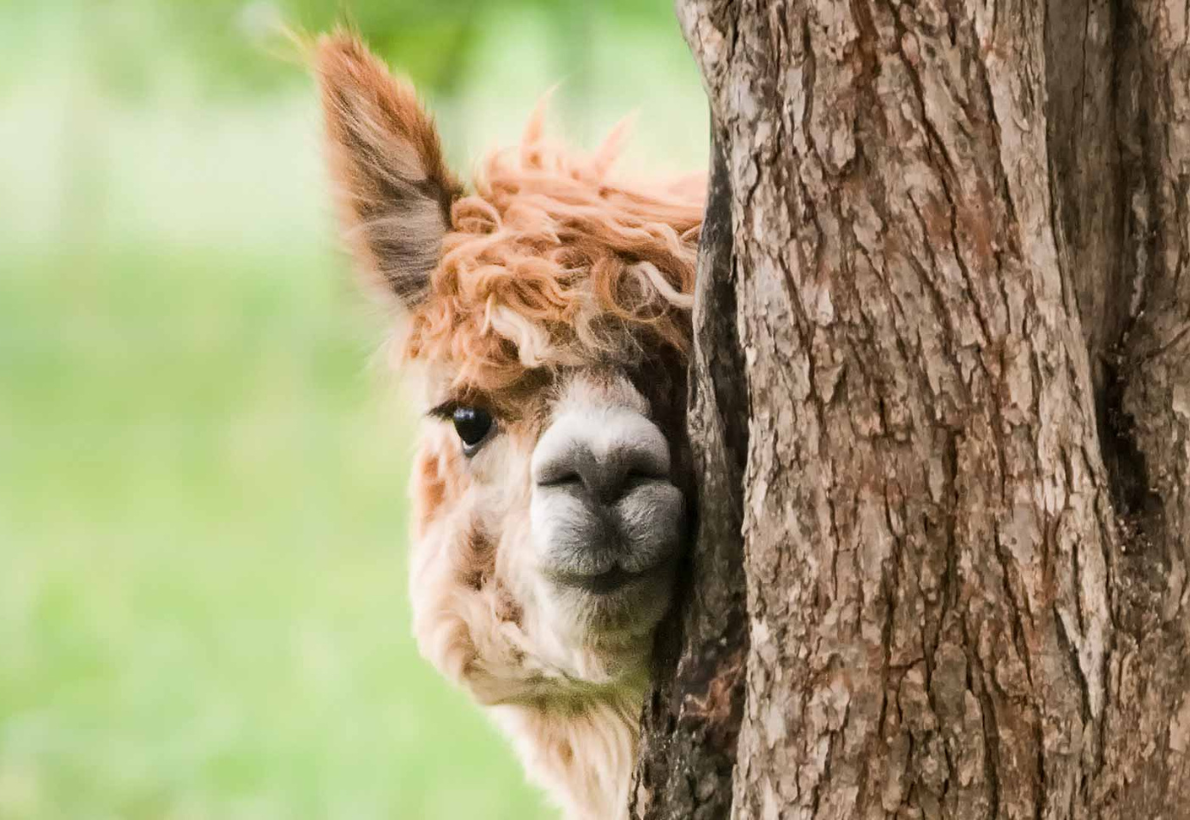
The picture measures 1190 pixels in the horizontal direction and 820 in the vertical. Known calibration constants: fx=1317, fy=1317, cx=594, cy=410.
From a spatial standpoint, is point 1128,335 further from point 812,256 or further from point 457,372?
point 457,372

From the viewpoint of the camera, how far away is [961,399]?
1257 millimetres

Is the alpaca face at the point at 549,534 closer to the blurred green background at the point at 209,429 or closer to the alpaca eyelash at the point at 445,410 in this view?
the alpaca eyelash at the point at 445,410

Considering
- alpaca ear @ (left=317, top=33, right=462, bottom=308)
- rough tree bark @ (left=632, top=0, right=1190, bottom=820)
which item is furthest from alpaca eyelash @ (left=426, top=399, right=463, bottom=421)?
rough tree bark @ (left=632, top=0, right=1190, bottom=820)

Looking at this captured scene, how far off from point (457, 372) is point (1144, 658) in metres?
1.08

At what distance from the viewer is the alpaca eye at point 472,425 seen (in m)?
2.01

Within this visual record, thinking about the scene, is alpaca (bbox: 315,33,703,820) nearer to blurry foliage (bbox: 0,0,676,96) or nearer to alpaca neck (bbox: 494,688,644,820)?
alpaca neck (bbox: 494,688,644,820)

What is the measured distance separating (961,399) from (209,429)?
7699 mm

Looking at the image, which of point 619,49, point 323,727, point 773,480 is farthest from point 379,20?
point 773,480

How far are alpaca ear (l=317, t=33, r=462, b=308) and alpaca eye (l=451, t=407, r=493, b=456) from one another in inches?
11.4

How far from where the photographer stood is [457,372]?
2.03m

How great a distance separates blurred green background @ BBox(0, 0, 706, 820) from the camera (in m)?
5.58

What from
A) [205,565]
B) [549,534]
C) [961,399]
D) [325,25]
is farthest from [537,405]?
[205,565]

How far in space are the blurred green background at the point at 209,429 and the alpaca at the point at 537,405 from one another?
2162 mm

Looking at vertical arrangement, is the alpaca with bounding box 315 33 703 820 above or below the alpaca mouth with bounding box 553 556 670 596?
above
